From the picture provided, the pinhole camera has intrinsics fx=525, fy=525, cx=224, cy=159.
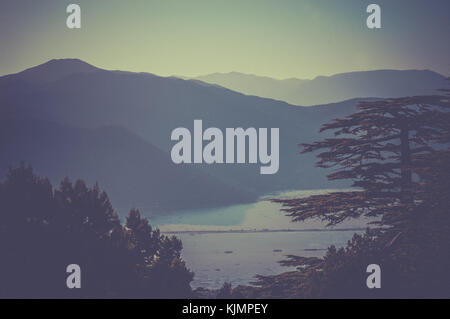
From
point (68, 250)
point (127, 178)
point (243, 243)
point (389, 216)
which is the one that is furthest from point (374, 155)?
point (127, 178)

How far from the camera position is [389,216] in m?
16.2

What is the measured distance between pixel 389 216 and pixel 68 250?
11.8m

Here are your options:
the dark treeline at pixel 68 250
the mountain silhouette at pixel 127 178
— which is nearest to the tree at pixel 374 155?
the dark treeline at pixel 68 250

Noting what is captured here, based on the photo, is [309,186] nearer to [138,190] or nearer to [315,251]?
[138,190]

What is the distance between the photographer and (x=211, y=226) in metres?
104

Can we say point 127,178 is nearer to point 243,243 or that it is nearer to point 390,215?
point 243,243

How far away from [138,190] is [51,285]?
16505 centimetres

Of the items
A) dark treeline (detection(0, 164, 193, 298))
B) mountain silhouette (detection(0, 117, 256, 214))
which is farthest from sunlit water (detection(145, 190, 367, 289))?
mountain silhouette (detection(0, 117, 256, 214))

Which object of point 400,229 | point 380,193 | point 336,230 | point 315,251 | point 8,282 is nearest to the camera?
point 400,229

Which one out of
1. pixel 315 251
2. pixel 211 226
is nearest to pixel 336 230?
pixel 211 226

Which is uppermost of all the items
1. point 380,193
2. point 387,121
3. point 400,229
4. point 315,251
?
point 387,121

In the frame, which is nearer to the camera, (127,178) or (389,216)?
(389,216)

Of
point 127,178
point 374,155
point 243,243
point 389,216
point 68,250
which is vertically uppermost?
point 127,178

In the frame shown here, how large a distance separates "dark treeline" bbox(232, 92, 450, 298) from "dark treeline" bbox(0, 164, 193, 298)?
4.32 metres
